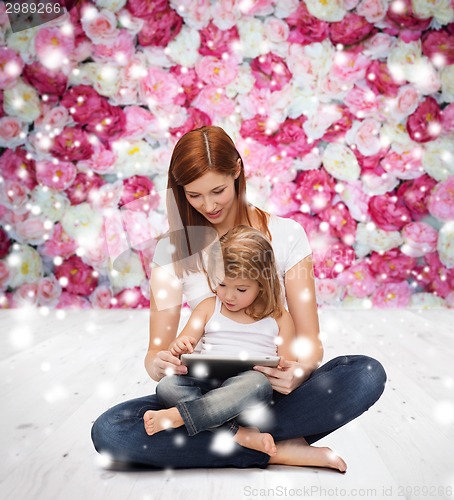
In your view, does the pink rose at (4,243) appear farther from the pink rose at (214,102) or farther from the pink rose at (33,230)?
the pink rose at (214,102)

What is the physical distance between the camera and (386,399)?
76.5 inches

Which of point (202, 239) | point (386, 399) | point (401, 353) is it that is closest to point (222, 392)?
point (202, 239)

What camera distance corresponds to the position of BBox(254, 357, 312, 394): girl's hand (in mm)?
1318

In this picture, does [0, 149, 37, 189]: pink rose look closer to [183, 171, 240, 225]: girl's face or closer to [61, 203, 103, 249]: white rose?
[61, 203, 103, 249]: white rose

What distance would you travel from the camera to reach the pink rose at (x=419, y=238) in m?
3.70

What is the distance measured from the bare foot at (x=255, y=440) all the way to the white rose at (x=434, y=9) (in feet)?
10.1

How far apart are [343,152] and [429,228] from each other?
70cm

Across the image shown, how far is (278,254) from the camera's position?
1571mm

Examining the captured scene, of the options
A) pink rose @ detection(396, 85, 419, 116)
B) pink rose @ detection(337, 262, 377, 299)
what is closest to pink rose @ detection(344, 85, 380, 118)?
pink rose @ detection(396, 85, 419, 116)

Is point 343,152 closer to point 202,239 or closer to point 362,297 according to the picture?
point 362,297

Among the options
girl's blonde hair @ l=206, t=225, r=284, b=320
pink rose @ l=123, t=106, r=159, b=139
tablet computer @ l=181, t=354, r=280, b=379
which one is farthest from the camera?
pink rose @ l=123, t=106, r=159, b=139

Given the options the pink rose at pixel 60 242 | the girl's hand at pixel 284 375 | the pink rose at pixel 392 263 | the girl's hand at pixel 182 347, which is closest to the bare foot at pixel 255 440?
the girl's hand at pixel 284 375

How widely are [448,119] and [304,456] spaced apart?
284 centimetres

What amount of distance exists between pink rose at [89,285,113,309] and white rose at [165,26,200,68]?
1.47 meters
